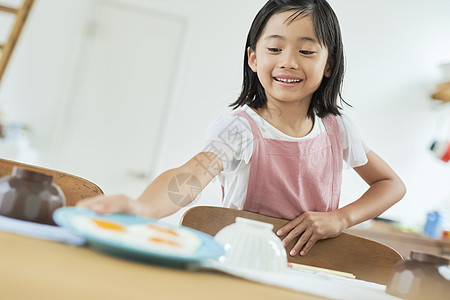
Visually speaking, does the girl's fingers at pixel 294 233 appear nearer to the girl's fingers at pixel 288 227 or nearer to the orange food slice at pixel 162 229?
the girl's fingers at pixel 288 227

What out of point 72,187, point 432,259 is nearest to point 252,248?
point 432,259

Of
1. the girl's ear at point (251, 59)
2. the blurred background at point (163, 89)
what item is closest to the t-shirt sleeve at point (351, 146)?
the girl's ear at point (251, 59)

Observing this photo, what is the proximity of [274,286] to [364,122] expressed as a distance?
10.2 ft

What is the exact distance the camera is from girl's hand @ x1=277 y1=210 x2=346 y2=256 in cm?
95

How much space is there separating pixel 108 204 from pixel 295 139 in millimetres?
751

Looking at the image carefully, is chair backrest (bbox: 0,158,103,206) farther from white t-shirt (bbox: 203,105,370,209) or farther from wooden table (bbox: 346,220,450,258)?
wooden table (bbox: 346,220,450,258)

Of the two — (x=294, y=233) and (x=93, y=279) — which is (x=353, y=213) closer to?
(x=294, y=233)

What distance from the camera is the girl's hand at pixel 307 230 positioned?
95 centimetres

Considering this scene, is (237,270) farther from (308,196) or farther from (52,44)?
(52,44)

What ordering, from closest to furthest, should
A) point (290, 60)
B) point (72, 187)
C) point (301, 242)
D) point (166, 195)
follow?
point (166, 195) < point (72, 187) < point (301, 242) < point (290, 60)

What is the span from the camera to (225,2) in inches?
131

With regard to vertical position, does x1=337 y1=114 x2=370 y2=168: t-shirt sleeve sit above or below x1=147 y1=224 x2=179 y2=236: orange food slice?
above

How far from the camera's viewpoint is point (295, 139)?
3.82 feet

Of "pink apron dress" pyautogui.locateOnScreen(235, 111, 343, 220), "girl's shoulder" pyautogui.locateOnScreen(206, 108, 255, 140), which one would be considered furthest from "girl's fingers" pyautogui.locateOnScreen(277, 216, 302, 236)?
"girl's shoulder" pyautogui.locateOnScreen(206, 108, 255, 140)
